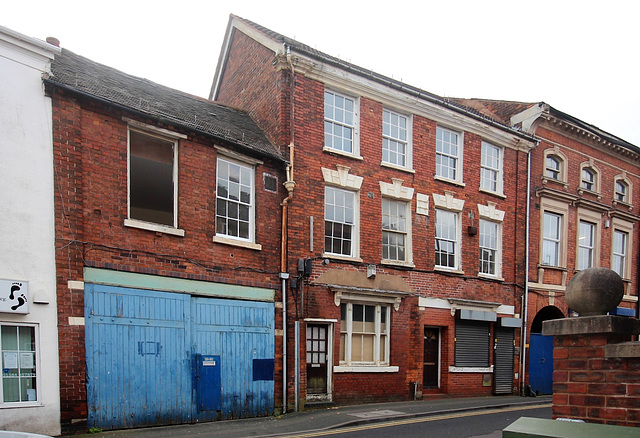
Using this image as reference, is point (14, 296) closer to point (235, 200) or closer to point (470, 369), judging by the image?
point (235, 200)

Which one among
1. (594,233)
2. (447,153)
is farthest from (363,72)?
(594,233)

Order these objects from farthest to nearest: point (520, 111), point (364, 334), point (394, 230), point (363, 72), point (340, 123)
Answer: point (520, 111) → point (394, 230) → point (363, 72) → point (340, 123) → point (364, 334)

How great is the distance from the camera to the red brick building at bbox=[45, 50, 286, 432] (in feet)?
31.0

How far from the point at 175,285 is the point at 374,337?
243 inches

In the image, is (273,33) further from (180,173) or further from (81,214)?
(81,214)

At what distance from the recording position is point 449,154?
17.0 metres

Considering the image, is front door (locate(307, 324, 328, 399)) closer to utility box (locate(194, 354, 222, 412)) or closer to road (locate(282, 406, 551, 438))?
road (locate(282, 406, 551, 438))

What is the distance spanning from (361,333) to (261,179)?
5.10 m

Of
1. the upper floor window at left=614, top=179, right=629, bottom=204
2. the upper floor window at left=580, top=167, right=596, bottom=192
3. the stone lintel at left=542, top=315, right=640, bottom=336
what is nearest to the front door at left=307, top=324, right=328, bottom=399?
the stone lintel at left=542, top=315, right=640, bottom=336

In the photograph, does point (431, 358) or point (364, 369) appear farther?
point (431, 358)

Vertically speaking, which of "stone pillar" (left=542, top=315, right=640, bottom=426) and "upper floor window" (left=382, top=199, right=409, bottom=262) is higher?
"upper floor window" (left=382, top=199, right=409, bottom=262)

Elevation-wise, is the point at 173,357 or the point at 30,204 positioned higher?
the point at 30,204

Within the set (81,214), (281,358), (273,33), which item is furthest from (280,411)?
(273,33)

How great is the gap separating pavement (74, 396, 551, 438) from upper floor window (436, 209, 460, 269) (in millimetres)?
4176
